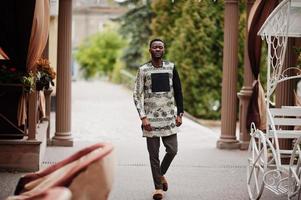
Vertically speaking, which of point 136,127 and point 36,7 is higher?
point 36,7

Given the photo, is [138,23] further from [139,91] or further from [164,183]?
[139,91]

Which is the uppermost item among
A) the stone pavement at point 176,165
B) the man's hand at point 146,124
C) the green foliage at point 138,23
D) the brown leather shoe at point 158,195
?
the green foliage at point 138,23

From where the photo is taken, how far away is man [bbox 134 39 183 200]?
8.15 m

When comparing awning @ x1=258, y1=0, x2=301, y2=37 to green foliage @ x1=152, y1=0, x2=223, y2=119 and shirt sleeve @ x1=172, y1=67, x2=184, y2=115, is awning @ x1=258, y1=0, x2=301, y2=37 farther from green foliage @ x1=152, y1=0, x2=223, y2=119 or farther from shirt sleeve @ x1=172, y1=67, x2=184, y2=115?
green foliage @ x1=152, y1=0, x2=223, y2=119

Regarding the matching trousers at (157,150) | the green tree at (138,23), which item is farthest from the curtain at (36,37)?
the green tree at (138,23)

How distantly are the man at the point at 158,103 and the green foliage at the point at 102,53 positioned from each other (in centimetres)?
4561

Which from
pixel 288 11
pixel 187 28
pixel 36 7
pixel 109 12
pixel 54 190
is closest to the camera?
pixel 54 190

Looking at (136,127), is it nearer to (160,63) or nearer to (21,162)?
(21,162)

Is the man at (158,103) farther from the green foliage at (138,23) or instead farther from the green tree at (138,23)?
the green foliage at (138,23)

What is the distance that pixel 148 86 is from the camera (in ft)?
27.0

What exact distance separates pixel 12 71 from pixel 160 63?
283 centimetres

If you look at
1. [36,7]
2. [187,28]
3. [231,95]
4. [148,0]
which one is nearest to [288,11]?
[36,7]

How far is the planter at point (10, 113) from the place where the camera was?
1020 centimetres

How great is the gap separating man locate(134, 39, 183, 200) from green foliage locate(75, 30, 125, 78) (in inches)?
1796
